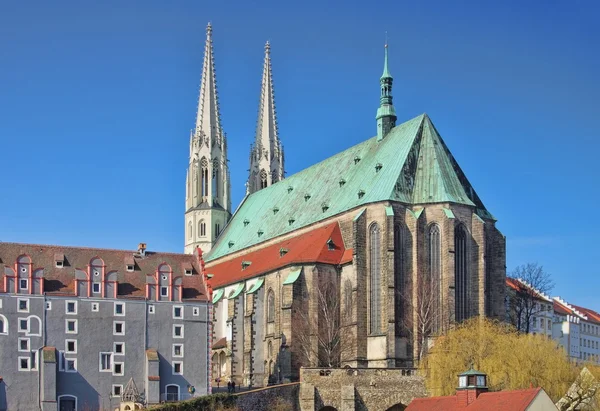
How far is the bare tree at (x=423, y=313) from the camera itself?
3312 inches

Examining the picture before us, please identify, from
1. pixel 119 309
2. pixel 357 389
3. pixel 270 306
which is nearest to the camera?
pixel 357 389

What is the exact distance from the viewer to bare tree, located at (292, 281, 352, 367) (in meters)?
86.2

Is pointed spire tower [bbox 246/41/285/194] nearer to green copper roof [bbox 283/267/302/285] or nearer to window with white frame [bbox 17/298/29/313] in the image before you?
green copper roof [bbox 283/267/302/285]

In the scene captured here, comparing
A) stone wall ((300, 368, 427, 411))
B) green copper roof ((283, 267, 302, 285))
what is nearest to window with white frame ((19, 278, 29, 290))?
stone wall ((300, 368, 427, 411))

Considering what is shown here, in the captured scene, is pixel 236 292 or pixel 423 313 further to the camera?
pixel 236 292

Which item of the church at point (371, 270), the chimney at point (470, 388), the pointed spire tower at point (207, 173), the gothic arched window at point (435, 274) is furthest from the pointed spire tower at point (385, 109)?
the chimney at point (470, 388)

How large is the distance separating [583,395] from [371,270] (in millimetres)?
27150

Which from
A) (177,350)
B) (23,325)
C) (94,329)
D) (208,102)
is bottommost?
(177,350)

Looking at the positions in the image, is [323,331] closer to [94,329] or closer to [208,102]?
[94,329]

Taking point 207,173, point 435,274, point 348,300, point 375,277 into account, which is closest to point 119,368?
point 348,300

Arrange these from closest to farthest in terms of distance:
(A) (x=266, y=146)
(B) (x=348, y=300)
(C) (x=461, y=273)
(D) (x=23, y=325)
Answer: (D) (x=23, y=325) < (C) (x=461, y=273) < (B) (x=348, y=300) < (A) (x=266, y=146)

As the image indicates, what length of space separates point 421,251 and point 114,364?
90.7 feet

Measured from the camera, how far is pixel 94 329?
7044 centimetres

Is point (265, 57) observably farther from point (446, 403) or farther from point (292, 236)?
point (446, 403)
